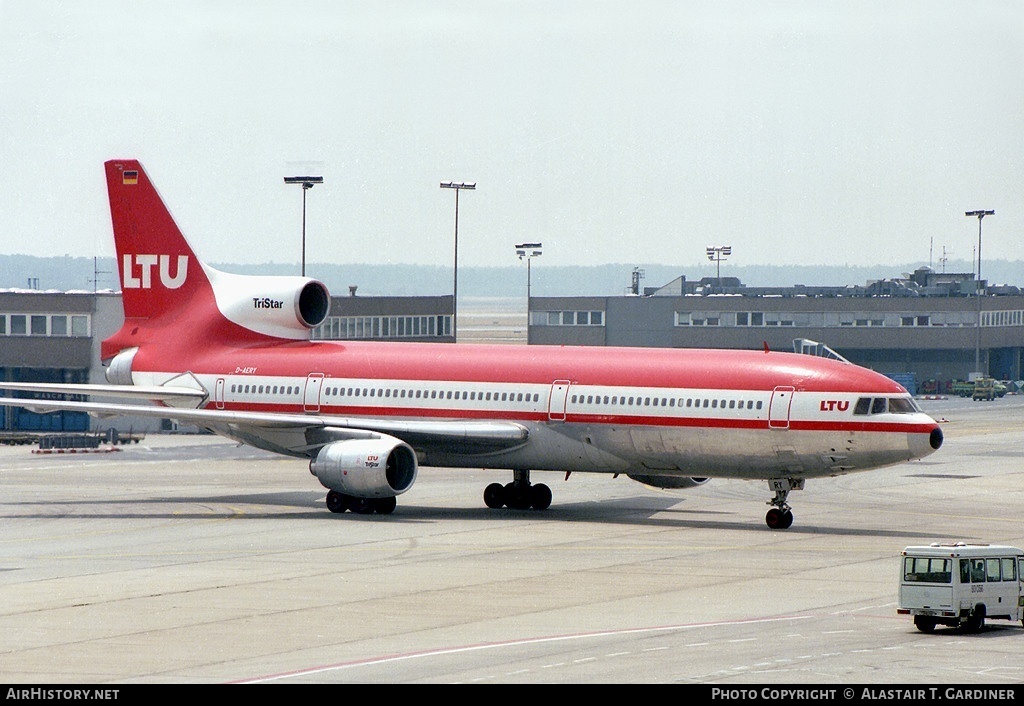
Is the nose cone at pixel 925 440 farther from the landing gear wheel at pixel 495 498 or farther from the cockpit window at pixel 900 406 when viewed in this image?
the landing gear wheel at pixel 495 498

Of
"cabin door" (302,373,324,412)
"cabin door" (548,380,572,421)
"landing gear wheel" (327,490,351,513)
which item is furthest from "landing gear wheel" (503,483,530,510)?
"cabin door" (302,373,324,412)

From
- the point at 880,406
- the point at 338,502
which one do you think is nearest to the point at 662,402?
the point at 880,406

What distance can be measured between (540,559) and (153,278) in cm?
2583

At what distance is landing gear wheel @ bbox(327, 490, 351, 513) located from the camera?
54.1 meters

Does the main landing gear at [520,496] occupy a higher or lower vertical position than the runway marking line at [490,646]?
lower

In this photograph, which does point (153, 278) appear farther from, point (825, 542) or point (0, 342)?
point (0, 342)

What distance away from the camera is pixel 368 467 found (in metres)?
52.0

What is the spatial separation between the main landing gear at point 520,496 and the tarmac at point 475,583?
41cm

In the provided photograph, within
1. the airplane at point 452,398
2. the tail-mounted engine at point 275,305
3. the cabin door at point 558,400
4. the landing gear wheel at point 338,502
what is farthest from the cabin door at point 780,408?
the tail-mounted engine at point 275,305

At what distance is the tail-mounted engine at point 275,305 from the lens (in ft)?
200

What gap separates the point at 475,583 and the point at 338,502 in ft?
52.9

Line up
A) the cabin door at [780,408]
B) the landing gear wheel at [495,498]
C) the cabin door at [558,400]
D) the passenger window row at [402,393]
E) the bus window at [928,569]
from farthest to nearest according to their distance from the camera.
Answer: the landing gear wheel at [495,498] → the passenger window row at [402,393] → the cabin door at [558,400] → the cabin door at [780,408] → the bus window at [928,569]

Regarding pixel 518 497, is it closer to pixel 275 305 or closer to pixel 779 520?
pixel 779 520

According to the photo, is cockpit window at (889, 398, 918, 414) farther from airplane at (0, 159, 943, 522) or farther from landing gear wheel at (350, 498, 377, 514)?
landing gear wheel at (350, 498, 377, 514)
